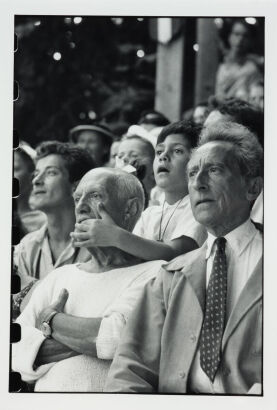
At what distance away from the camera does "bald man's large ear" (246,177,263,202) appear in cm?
280

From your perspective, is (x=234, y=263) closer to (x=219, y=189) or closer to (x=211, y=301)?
(x=211, y=301)

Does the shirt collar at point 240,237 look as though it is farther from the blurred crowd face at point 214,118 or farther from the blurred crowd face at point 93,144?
the blurred crowd face at point 93,144

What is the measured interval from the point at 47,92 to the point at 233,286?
1.03 metres

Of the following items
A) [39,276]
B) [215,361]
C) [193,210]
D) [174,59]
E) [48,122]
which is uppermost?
[174,59]

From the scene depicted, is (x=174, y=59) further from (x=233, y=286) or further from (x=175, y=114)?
(x=233, y=286)

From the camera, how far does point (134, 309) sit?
9.20ft

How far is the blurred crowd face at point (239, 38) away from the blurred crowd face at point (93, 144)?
0.64 metres

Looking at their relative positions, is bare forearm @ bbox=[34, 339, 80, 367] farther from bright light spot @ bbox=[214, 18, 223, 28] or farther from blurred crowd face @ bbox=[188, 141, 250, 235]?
bright light spot @ bbox=[214, 18, 223, 28]

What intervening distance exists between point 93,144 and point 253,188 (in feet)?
2.10

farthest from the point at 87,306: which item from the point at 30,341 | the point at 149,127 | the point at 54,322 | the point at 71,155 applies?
the point at 149,127

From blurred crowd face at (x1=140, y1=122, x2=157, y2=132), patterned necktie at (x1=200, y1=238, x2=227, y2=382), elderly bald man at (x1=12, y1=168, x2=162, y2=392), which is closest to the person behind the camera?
patterned necktie at (x1=200, y1=238, x2=227, y2=382)

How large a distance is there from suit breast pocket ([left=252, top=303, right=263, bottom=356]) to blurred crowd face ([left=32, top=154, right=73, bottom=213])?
0.82m

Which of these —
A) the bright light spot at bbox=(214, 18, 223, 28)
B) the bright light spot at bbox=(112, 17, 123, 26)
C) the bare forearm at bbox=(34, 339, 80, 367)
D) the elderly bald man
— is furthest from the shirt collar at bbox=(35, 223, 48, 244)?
the bright light spot at bbox=(214, 18, 223, 28)
